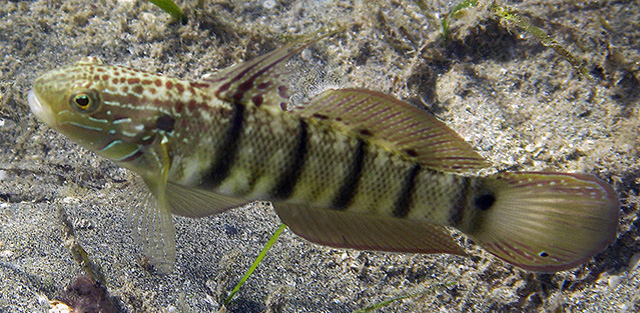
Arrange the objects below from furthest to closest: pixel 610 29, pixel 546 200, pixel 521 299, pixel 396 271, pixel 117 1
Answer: pixel 117 1
pixel 610 29
pixel 396 271
pixel 521 299
pixel 546 200

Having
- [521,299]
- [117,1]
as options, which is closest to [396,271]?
[521,299]

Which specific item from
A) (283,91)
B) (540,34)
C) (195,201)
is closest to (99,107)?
(195,201)

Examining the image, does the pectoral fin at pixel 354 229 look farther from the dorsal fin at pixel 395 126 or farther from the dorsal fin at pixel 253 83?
the dorsal fin at pixel 253 83

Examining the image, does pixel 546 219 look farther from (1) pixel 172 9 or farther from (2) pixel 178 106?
(1) pixel 172 9

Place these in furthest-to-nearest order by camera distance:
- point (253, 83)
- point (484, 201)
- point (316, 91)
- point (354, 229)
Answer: point (316, 91) → point (354, 229) → point (484, 201) → point (253, 83)

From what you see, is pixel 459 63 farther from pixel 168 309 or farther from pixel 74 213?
pixel 74 213

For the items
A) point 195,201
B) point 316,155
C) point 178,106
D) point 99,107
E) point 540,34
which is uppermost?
point 540,34

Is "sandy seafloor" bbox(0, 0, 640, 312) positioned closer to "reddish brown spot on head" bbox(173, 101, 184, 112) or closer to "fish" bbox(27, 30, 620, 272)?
"fish" bbox(27, 30, 620, 272)
